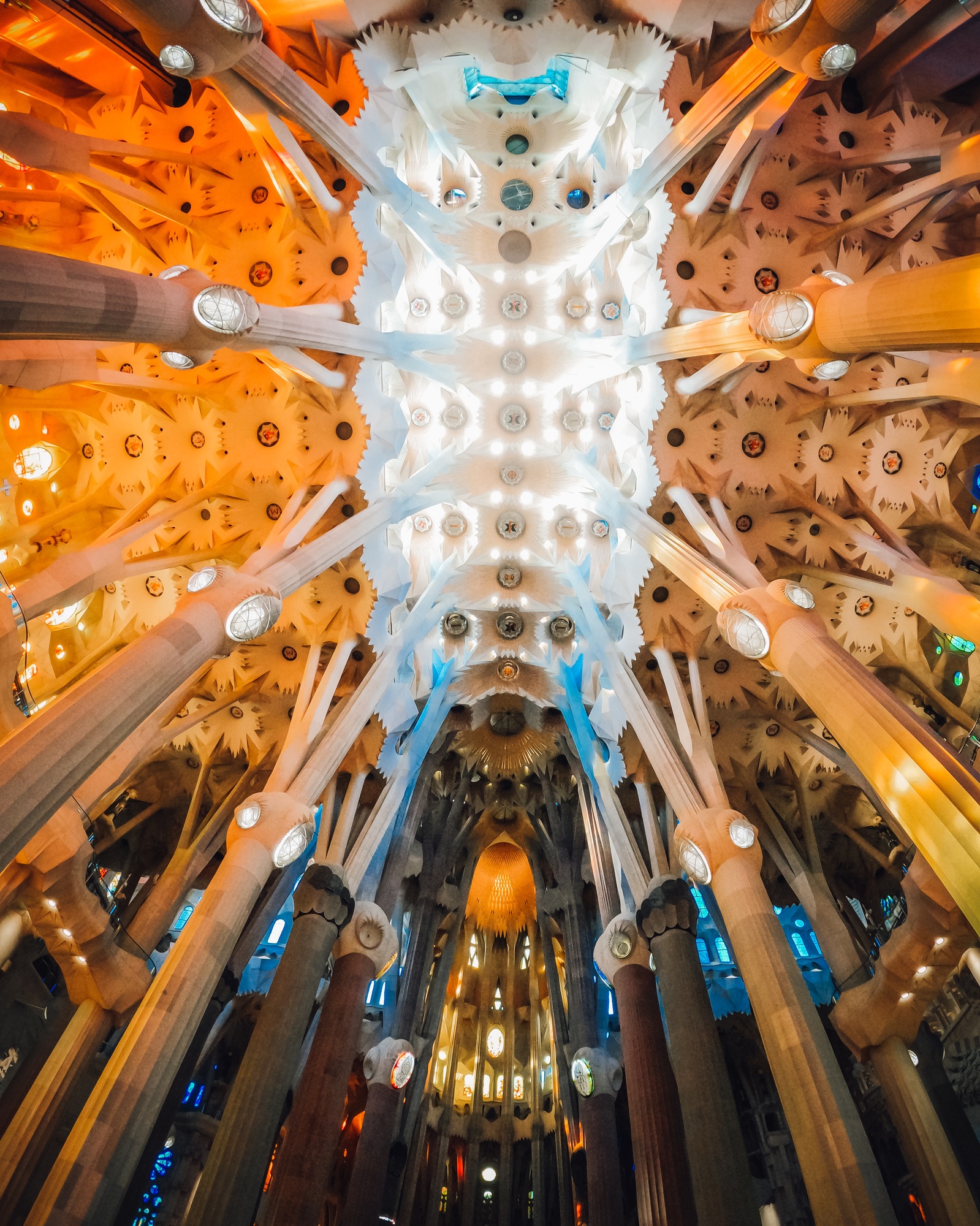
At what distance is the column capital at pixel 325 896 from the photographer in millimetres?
14055

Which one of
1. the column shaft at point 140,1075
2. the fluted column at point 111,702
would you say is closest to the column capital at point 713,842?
the column shaft at point 140,1075

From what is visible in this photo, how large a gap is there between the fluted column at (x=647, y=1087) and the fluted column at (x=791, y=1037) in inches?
156

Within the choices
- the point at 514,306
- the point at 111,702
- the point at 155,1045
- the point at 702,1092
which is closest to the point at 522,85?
the point at 514,306

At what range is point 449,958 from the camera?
21.8 metres

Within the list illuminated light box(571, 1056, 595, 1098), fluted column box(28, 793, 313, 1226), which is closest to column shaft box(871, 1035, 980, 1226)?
illuminated light box(571, 1056, 595, 1098)

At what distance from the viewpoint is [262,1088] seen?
1166cm

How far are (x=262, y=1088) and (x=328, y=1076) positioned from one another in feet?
5.19

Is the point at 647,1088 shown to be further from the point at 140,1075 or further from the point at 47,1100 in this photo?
the point at 47,1100

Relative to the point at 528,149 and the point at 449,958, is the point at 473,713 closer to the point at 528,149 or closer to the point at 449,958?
the point at 449,958

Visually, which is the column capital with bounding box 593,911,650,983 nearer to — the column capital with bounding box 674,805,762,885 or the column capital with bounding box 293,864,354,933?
the column capital with bounding box 674,805,762,885

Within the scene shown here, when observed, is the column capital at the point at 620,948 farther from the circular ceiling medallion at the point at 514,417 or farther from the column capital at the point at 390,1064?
the circular ceiling medallion at the point at 514,417

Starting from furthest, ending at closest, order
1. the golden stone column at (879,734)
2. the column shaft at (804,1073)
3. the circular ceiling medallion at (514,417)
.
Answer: the circular ceiling medallion at (514,417) → the column shaft at (804,1073) → the golden stone column at (879,734)

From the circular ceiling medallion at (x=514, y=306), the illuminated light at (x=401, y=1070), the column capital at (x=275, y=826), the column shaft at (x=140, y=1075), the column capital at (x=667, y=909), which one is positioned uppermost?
the circular ceiling medallion at (x=514, y=306)

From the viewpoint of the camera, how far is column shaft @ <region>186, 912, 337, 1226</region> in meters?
10.6
